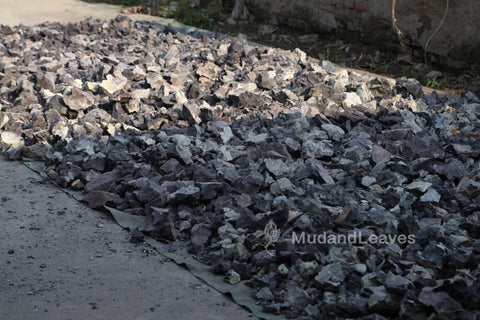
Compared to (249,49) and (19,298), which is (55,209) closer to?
(19,298)

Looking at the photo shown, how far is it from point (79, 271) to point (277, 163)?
1266 millimetres

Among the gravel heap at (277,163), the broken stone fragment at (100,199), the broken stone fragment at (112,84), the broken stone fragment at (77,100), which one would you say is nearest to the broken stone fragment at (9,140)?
the gravel heap at (277,163)

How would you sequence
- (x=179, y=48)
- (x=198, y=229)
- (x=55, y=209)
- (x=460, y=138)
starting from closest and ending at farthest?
(x=198, y=229) → (x=55, y=209) → (x=460, y=138) → (x=179, y=48)

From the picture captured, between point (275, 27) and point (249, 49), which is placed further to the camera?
point (275, 27)

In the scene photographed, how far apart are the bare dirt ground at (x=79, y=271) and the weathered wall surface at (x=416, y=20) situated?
4011 mm

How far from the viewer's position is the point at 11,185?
378 centimetres

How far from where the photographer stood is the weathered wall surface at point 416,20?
5.95m

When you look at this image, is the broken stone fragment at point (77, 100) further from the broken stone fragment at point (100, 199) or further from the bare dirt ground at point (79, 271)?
the broken stone fragment at point (100, 199)

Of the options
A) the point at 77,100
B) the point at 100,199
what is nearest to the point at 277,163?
the point at 100,199

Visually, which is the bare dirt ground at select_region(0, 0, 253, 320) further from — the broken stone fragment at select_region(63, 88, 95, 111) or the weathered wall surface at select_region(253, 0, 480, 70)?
the weathered wall surface at select_region(253, 0, 480, 70)

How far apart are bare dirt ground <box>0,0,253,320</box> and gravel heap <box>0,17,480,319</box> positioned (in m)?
0.15

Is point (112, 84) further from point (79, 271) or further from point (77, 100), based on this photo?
point (79, 271)

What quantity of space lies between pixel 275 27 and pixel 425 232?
17.8 feet

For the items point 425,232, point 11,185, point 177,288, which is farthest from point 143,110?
point 425,232
